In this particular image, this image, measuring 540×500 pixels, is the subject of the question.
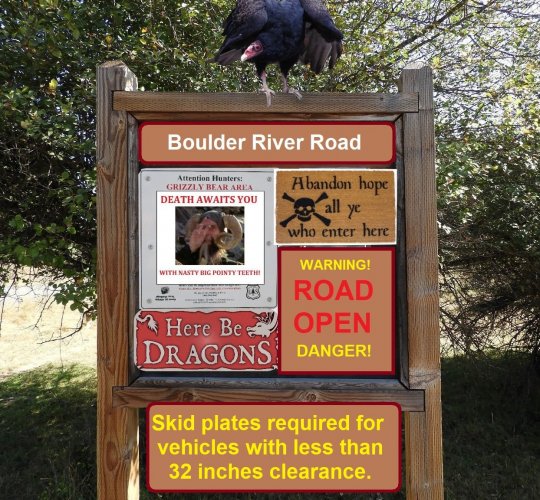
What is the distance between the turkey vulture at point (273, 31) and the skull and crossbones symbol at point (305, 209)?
444mm

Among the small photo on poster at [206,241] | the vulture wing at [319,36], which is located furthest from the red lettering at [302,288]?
the vulture wing at [319,36]

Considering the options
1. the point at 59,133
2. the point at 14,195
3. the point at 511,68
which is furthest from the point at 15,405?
the point at 511,68

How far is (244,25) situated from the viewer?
6.40ft

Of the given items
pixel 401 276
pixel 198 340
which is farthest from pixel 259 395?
pixel 401 276

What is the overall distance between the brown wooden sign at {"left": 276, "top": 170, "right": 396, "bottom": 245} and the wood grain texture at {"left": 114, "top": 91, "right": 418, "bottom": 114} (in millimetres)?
276

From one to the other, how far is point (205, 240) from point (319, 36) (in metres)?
1.09

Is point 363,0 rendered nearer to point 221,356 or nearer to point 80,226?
point 80,226

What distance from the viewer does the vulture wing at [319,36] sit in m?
2.03

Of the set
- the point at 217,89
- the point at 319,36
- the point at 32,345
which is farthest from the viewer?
the point at 32,345

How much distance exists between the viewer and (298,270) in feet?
6.59

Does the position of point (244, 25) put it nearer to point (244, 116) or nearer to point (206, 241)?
point (244, 116)

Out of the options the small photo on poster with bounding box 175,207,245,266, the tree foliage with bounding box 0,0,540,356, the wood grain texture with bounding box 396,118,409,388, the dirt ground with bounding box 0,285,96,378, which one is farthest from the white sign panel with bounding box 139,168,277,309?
the dirt ground with bounding box 0,285,96,378

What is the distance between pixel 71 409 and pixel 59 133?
400 centimetres

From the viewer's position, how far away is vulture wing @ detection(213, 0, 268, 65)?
1.94 metres
